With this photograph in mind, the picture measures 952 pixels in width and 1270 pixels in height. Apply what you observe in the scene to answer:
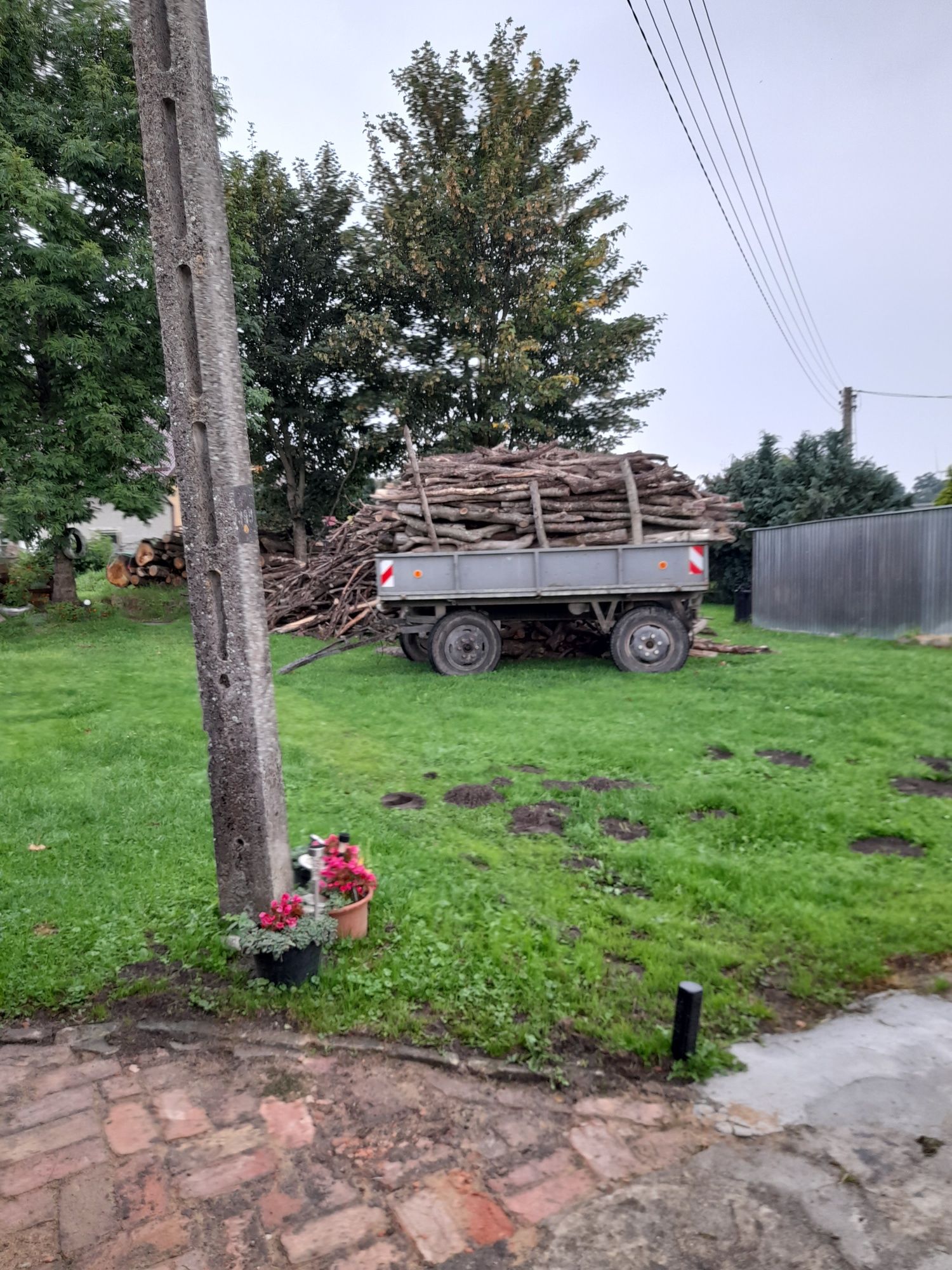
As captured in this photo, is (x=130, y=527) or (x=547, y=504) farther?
(x=130, y=527)

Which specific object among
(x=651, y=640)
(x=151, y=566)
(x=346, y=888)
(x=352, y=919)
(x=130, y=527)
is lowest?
(x=352, y=919)

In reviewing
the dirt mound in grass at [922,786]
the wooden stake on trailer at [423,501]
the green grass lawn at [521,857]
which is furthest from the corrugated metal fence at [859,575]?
the dirt mound in grass at [922,786]

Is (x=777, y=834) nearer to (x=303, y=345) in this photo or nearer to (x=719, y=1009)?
(x=719, y=1009)

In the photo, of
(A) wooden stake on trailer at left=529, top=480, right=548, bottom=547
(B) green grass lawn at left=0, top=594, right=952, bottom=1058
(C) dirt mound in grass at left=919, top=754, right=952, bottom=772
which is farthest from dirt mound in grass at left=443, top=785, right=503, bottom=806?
(A) wooden stake on trailer at left=529, top=480, right=548, bottom=547

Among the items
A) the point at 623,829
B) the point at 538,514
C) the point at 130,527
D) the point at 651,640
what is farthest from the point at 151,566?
the point at 623,829

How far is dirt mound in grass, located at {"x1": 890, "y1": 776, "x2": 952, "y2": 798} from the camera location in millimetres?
5445

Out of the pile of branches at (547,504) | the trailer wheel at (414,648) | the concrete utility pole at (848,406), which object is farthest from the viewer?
the concrete utility pole at (848,406)

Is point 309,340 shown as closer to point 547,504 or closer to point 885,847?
point 547,504

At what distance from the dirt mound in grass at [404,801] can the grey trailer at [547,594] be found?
4.82 metres

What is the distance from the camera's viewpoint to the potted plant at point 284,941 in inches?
128

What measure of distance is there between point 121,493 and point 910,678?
42.7ft

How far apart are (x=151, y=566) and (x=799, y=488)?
1727cm

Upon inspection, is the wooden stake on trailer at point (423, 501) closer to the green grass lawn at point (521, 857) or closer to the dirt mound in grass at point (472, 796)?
the green grass lawn at point (521, 857)

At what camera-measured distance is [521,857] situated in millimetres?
4523
